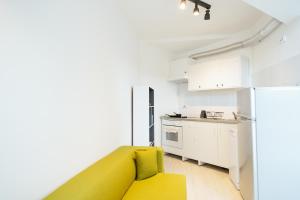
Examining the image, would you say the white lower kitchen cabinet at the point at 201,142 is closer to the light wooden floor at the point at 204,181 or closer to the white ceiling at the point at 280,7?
the light wooden floor at the point at 204,181

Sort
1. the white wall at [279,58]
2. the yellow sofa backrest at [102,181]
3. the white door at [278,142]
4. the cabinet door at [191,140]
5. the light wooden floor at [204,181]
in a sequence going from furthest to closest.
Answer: the cabinet door at [191,140]
the light wooden floor at [204,181]
the white wall at [279,58]
the white door at [278,142]
the yellow sofa backrest at [102,181]

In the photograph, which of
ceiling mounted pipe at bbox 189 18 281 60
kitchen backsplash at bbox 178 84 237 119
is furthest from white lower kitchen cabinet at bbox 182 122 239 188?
ceiling mounted pipe at bbox 189 18 281 60

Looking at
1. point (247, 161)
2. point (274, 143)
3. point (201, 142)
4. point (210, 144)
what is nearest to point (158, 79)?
point (201, 142)

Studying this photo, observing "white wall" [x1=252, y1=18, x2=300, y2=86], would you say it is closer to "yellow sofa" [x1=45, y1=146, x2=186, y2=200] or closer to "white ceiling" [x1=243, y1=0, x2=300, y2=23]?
"white ceiling" [x1=243, y1=0, x2=300, y2=23]

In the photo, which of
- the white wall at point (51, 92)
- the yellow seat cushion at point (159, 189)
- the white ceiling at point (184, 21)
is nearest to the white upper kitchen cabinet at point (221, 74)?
the white ceiling at point (184, 21)

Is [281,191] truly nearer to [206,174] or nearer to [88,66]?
[206,174]

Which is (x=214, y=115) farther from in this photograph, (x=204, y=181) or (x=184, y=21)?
(x=184, y=21)

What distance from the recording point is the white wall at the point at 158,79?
4.15 m

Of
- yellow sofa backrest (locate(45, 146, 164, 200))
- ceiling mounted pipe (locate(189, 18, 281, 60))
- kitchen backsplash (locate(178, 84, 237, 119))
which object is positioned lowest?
yellow sofa backrest (locate(45, 146, 164, 200))

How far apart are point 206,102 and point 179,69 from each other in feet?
3.47

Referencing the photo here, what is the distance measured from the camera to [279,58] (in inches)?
99.6

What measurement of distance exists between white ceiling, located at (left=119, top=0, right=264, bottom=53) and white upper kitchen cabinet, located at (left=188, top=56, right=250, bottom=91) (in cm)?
58

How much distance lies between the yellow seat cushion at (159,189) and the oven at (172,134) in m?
1.98

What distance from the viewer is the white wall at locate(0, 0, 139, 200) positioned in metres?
0.98
